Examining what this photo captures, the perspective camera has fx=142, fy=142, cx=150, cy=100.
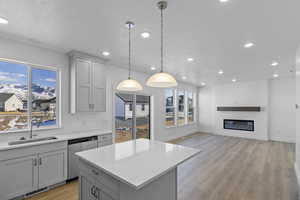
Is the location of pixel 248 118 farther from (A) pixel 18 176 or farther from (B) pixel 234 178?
(A) pixel 18 176

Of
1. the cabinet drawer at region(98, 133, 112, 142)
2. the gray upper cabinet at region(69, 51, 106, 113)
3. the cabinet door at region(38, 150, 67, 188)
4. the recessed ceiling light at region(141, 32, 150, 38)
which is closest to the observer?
the recessed ceiling light at region(141, 32, 150, 38)

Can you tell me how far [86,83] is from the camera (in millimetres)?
3461

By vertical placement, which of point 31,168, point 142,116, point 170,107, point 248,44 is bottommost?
point 31,168

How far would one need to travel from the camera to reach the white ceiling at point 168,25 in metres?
1.79

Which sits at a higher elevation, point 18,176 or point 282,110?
point 282,110

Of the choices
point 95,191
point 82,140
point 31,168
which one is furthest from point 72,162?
point 95,191

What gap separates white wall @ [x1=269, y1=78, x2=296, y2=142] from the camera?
6168 mm

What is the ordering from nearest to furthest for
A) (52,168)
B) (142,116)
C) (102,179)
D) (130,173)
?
(130,173), (102,179), (52,168), (142,116)

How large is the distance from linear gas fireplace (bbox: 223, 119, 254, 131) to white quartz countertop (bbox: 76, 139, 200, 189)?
6.76m

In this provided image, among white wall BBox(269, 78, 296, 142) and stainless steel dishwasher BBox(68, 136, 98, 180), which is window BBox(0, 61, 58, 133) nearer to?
stainless steel dishwasher BBox(68, 136, 98, 180)

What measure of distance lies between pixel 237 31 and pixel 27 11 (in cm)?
316

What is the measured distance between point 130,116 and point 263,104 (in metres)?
6.36

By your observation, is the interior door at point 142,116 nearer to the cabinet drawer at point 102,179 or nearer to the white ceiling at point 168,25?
the white ceiling at point 168,25

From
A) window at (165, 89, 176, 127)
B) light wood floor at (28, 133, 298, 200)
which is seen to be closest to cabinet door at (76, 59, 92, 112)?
light wood floor at (28, 133, 298, 200)
